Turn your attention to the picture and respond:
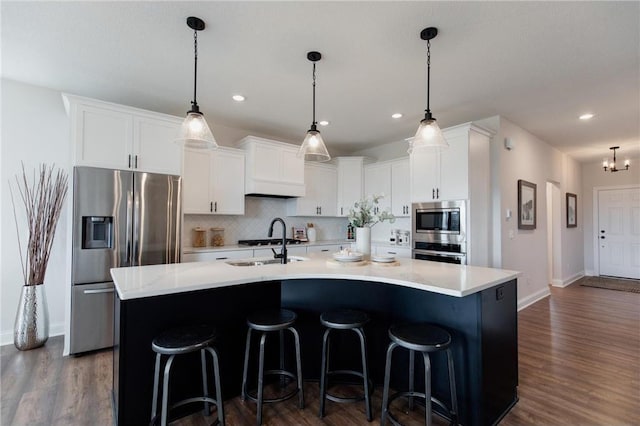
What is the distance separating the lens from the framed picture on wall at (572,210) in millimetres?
6265

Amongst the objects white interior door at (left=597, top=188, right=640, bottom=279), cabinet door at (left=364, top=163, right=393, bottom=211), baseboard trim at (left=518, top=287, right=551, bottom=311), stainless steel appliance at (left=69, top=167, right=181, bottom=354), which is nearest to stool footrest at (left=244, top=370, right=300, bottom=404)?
stainless steel appliance at (left=69, top=167, right=181, bottom=354)

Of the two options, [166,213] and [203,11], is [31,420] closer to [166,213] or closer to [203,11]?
[166,213]

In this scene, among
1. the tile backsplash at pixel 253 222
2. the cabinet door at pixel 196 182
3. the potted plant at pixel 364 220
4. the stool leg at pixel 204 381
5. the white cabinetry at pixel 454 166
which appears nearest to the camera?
the stool leg at pixel 204 381

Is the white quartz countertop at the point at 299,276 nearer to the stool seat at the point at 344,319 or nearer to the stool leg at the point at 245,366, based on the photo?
the stool seat at the point at 344,319

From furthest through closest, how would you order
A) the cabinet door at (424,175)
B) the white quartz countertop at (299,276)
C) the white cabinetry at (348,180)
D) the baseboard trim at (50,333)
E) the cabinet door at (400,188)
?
1. the white cabinetry at (348,180)
2. the cabinet door at (400,188)
3. the cabinet door at (424,175)
4. the baseboard trim at (50,333)
5. the white quartz countertop at (299,276)

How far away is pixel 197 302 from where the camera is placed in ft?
6.61

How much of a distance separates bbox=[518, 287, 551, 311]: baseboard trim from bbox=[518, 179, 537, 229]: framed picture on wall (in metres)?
1.05

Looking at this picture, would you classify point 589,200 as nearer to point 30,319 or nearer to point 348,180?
point 348,180

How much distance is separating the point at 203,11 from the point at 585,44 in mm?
2863

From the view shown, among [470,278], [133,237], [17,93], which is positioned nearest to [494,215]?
[470,278]

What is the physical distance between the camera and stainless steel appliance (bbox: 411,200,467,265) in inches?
150

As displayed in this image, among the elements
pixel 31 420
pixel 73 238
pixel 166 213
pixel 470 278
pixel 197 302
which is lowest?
pixel 31 420

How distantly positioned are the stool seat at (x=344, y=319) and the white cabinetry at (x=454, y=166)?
2.23 metres

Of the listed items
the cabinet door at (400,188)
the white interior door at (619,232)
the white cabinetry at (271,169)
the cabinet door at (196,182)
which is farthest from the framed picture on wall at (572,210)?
the cabinet door at (196,182)
